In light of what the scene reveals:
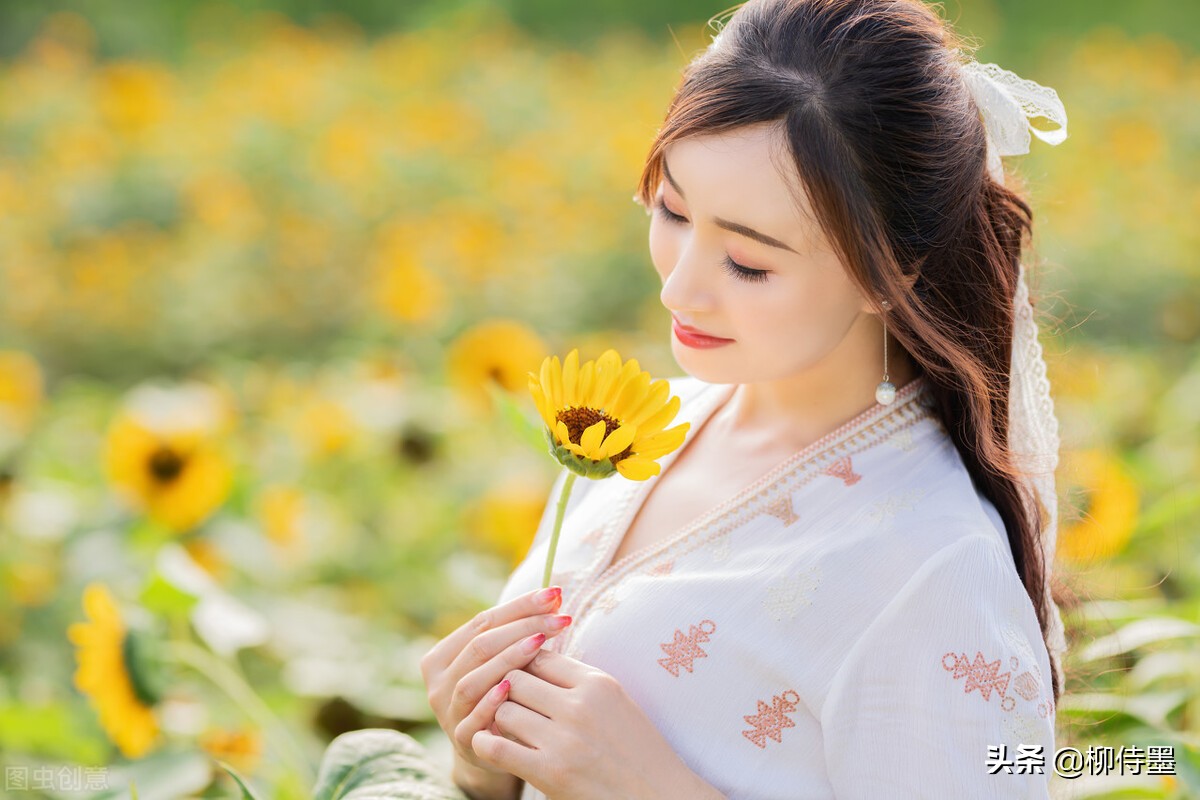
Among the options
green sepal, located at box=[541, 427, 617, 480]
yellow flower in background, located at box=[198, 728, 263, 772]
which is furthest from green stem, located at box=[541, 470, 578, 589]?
yellow flower in background, located at box=[198, 728, 263, 772]

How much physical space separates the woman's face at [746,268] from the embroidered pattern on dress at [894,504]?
14 centimetres

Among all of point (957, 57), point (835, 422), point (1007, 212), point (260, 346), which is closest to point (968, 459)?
point (835, 422)

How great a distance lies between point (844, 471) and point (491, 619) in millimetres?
345

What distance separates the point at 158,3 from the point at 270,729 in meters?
5.23

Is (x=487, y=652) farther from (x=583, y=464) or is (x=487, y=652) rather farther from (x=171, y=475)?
(x=171, y=475)

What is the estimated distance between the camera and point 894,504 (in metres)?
1.01

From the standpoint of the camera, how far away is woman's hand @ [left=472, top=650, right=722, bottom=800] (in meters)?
0.94

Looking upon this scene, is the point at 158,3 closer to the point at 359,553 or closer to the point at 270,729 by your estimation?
the point at 359,553

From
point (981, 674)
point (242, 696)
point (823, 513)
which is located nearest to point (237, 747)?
point (242, 696)

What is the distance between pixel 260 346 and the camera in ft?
11.5

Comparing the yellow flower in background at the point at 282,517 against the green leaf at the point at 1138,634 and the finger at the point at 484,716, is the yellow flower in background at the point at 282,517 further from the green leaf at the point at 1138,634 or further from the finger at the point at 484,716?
the green leaf at the point at 1138,634


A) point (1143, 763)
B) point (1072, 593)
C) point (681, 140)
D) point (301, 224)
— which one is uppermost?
point (301, 224)

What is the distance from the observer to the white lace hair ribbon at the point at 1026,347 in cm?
103

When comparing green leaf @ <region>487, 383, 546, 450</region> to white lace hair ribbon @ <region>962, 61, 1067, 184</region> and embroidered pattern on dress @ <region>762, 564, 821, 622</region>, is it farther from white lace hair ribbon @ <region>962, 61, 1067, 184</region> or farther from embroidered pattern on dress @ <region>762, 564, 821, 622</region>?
white lace hair ribbon @ <region>962, 61, 1067, 184</region>
